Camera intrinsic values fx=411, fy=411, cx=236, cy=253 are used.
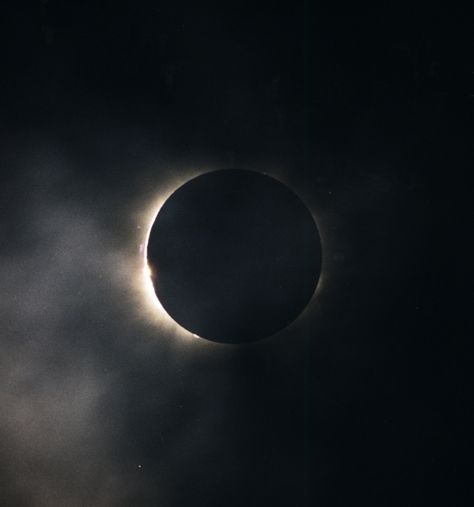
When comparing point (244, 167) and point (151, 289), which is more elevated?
point (244, 167)

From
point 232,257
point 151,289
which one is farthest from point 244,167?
point 151,289

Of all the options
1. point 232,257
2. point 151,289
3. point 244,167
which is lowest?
point 151,289

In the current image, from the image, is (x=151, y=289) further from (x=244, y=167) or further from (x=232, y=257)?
(x=244, y=167)
